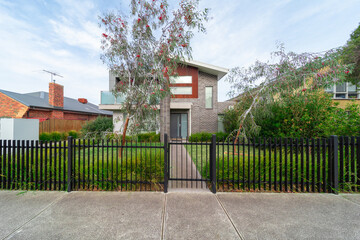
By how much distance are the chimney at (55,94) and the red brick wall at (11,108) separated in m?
2.49

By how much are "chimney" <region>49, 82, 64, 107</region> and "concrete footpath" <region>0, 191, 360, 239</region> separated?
1621 centimetres

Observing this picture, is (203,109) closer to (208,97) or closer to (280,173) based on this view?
(208,97)

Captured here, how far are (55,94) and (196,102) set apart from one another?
15882 mm

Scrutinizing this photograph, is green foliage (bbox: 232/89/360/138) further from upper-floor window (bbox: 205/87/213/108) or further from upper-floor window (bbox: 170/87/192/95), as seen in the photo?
upper-floor window (bbox: 170/87/192/95)

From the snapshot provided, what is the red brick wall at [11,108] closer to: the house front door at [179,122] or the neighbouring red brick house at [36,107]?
the neighbouring red brick house at [36,107]

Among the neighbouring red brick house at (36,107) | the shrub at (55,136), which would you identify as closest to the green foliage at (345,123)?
the shrub at (55,136)

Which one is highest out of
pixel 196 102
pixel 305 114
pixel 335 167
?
Answer: pixel 196 102

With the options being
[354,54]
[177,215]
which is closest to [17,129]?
[177,215]

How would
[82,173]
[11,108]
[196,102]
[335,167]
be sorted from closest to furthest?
[335,167], [82,173], [196,102], [11,108]

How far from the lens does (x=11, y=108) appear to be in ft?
44.9

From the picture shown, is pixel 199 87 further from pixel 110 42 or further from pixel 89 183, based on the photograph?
pixel 89 183

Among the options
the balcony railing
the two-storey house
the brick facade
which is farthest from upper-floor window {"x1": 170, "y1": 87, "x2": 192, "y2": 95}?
the balcony railing

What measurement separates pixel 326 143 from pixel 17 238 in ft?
21.6

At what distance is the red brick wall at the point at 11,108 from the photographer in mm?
13414
